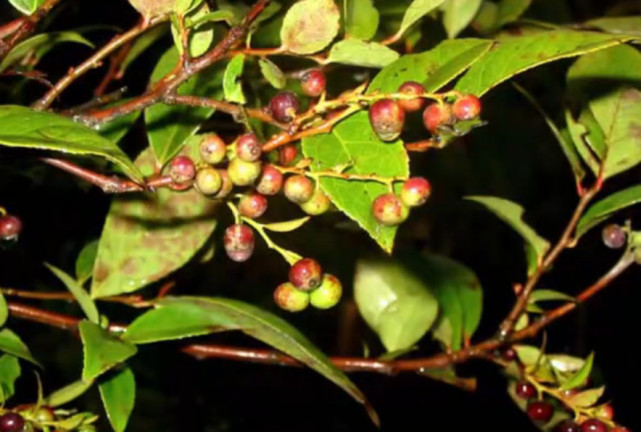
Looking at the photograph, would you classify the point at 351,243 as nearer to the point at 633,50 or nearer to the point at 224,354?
the point at 224,354

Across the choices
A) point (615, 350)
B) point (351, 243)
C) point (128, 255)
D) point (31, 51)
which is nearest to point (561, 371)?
point (351, 243)

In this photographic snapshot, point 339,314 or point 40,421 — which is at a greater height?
point 40,421

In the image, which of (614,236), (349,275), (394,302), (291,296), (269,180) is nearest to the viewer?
(269,180)

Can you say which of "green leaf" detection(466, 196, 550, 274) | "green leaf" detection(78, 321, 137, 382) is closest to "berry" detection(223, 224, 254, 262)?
"green leaf" detection(78, 321, 137, 382)

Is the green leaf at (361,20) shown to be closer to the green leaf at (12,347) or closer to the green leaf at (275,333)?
the green leaf at (275,333)

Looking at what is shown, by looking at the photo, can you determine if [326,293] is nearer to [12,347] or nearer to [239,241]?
[239,241]

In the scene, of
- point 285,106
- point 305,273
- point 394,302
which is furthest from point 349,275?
point 285,106

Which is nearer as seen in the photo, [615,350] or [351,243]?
[351,243]
